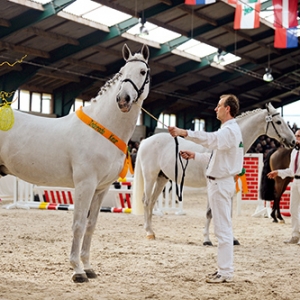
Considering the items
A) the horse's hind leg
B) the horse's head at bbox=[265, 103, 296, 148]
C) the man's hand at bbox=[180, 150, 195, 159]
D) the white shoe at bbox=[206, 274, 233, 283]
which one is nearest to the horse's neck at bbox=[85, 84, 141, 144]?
the man's hand at bbox=[180, 150, 195, 159]

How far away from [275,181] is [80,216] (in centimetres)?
777

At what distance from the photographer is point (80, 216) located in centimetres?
488

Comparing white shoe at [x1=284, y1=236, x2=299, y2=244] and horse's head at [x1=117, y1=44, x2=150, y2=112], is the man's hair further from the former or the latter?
white shoe at [x1=284, y1=236, x2=299, y2=244]

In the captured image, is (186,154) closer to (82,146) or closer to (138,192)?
(82,146)

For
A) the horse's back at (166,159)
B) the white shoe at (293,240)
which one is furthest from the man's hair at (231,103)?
the white shoe at (293,240)

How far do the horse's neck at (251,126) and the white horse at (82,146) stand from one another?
131 inches

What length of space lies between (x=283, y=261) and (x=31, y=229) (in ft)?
14.1

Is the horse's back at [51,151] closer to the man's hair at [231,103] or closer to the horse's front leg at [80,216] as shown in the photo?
the horse's front leg at [80,216]

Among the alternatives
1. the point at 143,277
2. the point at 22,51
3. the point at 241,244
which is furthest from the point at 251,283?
the point at 22,51

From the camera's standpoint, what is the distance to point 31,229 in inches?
355

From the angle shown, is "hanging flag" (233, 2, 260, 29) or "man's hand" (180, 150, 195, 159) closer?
"man's hand" (180, 150, 195, 159)

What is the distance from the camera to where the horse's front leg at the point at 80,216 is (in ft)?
15.9

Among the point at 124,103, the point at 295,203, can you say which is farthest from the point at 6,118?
the point at 295,203

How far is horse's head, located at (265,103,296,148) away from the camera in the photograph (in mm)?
8484
